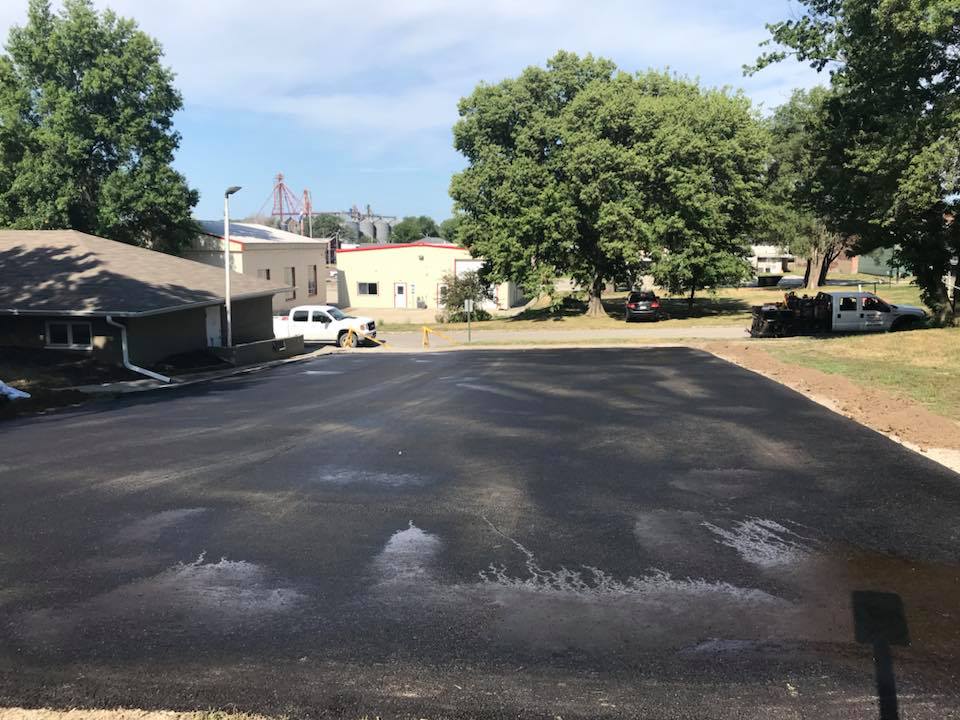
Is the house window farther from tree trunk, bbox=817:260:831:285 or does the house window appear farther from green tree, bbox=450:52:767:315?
tree trunk, bbox=817:260:831:285

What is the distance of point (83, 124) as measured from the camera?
129 ft

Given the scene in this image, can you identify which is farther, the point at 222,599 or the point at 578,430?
the point at 578,430

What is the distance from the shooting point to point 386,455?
11.3 metres

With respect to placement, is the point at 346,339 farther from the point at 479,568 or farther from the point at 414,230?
the point at 414,230

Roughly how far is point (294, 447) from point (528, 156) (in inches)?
1341

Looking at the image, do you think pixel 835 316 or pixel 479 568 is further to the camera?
pixel 835 316

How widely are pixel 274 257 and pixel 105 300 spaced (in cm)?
2415

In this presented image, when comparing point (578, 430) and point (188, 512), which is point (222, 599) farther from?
point (578, 430)

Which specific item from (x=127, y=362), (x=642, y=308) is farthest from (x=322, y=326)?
(x=642, y=308)

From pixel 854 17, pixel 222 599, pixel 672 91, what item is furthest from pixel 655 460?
pixel 672 91

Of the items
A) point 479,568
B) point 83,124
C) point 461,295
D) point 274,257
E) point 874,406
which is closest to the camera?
point 479,568

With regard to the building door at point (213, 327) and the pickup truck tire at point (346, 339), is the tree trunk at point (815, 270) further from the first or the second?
the building door at point (213, 327)

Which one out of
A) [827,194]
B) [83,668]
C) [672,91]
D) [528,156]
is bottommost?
[83,668]

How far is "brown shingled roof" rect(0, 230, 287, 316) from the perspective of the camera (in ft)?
77.8
